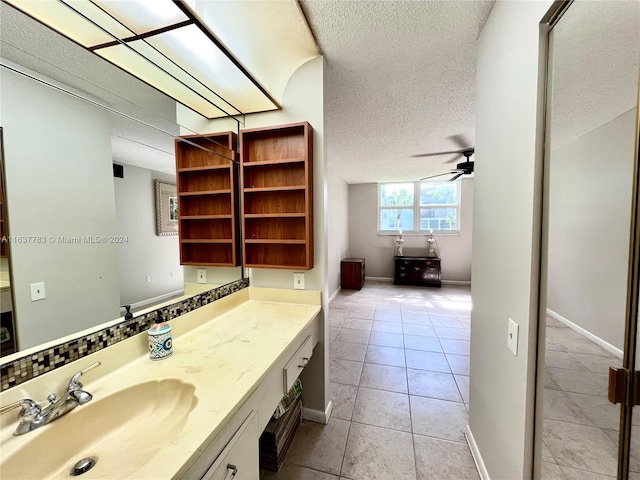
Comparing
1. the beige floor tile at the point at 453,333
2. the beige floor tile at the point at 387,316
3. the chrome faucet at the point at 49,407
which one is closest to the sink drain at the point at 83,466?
the chrome faucet at the point at 49,407

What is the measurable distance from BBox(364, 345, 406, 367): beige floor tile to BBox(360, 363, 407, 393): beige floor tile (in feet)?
0.25

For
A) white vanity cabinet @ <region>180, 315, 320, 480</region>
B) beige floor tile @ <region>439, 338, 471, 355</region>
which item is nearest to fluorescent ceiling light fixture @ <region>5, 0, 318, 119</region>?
white vanity cabinet @ <region>180, 315, 320, 480</region>

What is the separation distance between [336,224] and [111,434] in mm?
4640

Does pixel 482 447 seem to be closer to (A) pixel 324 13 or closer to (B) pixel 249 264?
(B) pixel 249 264

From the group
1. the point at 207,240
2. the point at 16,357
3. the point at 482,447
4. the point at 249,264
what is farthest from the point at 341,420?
the point at 16,357

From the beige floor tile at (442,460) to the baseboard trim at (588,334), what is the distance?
3.97 feet

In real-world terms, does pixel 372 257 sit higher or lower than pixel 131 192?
lower

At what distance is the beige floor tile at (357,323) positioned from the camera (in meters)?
3.57

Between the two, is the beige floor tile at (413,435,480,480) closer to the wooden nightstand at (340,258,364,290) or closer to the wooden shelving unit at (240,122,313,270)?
the wooden shelving unit at (240,122,313,270)

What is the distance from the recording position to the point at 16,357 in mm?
754

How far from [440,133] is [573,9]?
2458mm

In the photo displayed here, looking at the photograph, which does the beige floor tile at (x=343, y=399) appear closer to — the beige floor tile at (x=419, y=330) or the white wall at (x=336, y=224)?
the beige floor tile at (x=419, y=330)

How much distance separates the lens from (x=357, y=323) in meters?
3.71

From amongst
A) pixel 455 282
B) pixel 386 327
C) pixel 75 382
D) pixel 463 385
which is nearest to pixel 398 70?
pixel 75 382
